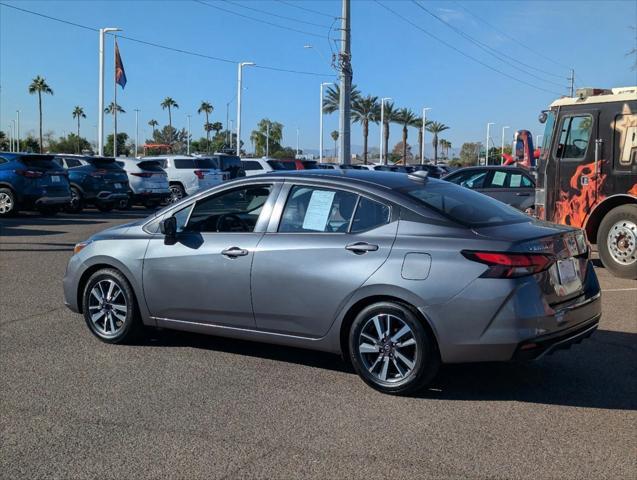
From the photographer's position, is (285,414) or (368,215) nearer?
(285,414)

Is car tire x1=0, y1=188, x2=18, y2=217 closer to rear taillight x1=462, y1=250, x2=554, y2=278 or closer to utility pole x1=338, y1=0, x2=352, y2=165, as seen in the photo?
utility pole x1=338, y1=0, x2=352, y2=165

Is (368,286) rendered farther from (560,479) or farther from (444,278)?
(560,479)

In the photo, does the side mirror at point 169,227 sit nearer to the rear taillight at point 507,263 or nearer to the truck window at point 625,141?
the rear taillight at point 507,263

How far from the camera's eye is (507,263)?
4512mm

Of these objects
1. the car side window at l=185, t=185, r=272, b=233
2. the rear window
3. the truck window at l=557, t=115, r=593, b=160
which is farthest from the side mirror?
the truck window at l=557, t=115, r=593, b=160

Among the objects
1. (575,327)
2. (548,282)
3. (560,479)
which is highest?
(548,282)

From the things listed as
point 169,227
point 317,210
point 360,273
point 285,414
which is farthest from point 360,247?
point 169,227

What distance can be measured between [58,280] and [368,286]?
6.02m

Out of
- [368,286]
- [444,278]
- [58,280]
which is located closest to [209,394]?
[368,286]

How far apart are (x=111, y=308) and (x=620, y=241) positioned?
292 inches

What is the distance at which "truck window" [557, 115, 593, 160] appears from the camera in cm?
1033

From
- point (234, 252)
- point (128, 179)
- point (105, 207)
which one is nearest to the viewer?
point (234, 252)

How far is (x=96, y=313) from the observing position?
6.28 meters

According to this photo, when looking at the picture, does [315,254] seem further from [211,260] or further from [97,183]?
[97,183]
